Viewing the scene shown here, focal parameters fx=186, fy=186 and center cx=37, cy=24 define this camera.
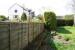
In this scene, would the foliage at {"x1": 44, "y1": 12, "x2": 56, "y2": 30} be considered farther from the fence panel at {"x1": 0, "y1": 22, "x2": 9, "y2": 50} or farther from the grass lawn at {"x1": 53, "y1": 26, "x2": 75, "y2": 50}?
the fence panel at {"x1": 0, "y1": 22, "x2": 9, "y2": 50}

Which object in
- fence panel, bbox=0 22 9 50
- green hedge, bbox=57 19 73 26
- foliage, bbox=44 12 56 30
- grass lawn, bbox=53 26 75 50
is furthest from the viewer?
green hedge, bbox=57 19 73 26

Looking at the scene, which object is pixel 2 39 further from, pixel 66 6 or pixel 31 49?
pixel 66 6

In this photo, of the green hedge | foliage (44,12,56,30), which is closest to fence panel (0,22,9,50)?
foliage (44,12,56,30)

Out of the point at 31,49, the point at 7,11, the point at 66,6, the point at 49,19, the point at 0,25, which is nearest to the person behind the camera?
the point at 0,25

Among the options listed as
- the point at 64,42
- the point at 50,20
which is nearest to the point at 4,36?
the point at 64,42

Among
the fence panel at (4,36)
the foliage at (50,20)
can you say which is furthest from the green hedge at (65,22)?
the fence panel at (4,36)

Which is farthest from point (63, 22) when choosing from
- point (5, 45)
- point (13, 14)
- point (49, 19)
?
point (5, 45)

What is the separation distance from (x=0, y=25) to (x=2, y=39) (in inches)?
14.2

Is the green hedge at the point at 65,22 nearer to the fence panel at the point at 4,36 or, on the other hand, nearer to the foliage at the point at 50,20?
the foliage at the point at 50,20

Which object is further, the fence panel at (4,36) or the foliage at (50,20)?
the foliage at (50,20)

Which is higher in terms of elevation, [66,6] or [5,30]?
[66,6]

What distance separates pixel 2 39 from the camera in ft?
13.7

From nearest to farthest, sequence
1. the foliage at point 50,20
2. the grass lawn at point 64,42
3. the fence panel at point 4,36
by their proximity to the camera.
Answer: the fence panel at point 4,36, the grass lawn at point 64,42, the foliage at point 50,20

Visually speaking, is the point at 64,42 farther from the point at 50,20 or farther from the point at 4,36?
the point at 50,20
